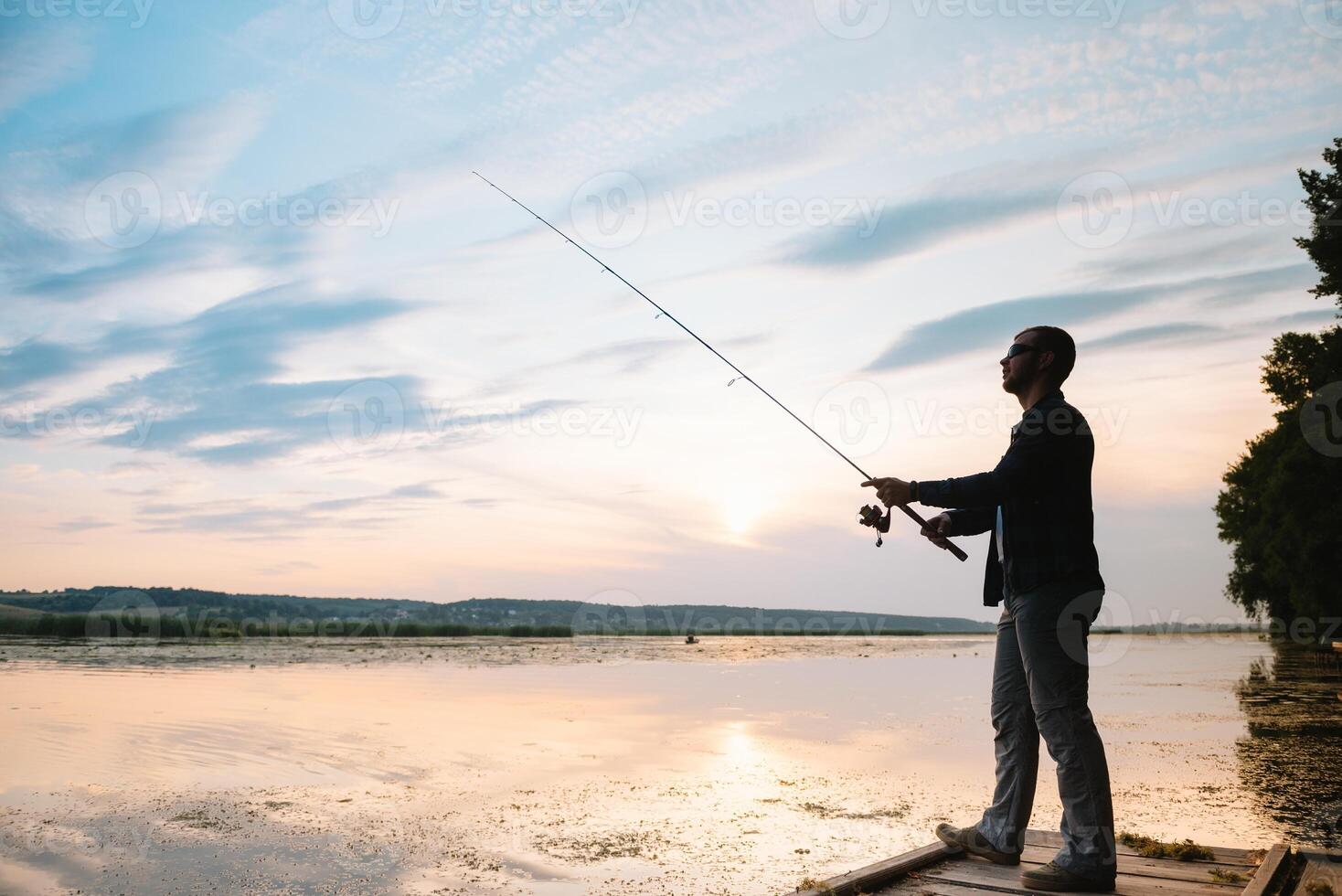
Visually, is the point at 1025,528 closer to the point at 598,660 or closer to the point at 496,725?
the point at 496,725

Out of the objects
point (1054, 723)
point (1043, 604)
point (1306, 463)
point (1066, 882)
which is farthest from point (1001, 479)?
point (1306, 463)

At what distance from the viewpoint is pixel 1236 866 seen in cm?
486

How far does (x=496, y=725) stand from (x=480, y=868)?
26.2 feet

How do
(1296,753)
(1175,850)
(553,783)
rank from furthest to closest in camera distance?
(1296,753) → (553,783) → (1175,850)

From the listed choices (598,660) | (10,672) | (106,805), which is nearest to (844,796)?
(106,805)

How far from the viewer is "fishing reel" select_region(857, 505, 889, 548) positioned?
5.41 metres

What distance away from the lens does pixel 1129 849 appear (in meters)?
5.20

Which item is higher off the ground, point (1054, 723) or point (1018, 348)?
point (1018, 348)

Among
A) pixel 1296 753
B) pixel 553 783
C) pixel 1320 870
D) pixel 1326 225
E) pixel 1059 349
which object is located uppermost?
pixel 1326 225

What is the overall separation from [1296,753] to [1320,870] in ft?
23.9

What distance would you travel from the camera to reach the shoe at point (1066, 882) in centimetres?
435

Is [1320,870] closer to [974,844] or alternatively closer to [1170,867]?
[1170,867]

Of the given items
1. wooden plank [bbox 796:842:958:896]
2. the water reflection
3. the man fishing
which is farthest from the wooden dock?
the water reflection

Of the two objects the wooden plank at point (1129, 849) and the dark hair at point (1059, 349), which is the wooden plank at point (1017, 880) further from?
the dark hair at point (1059, 349)
